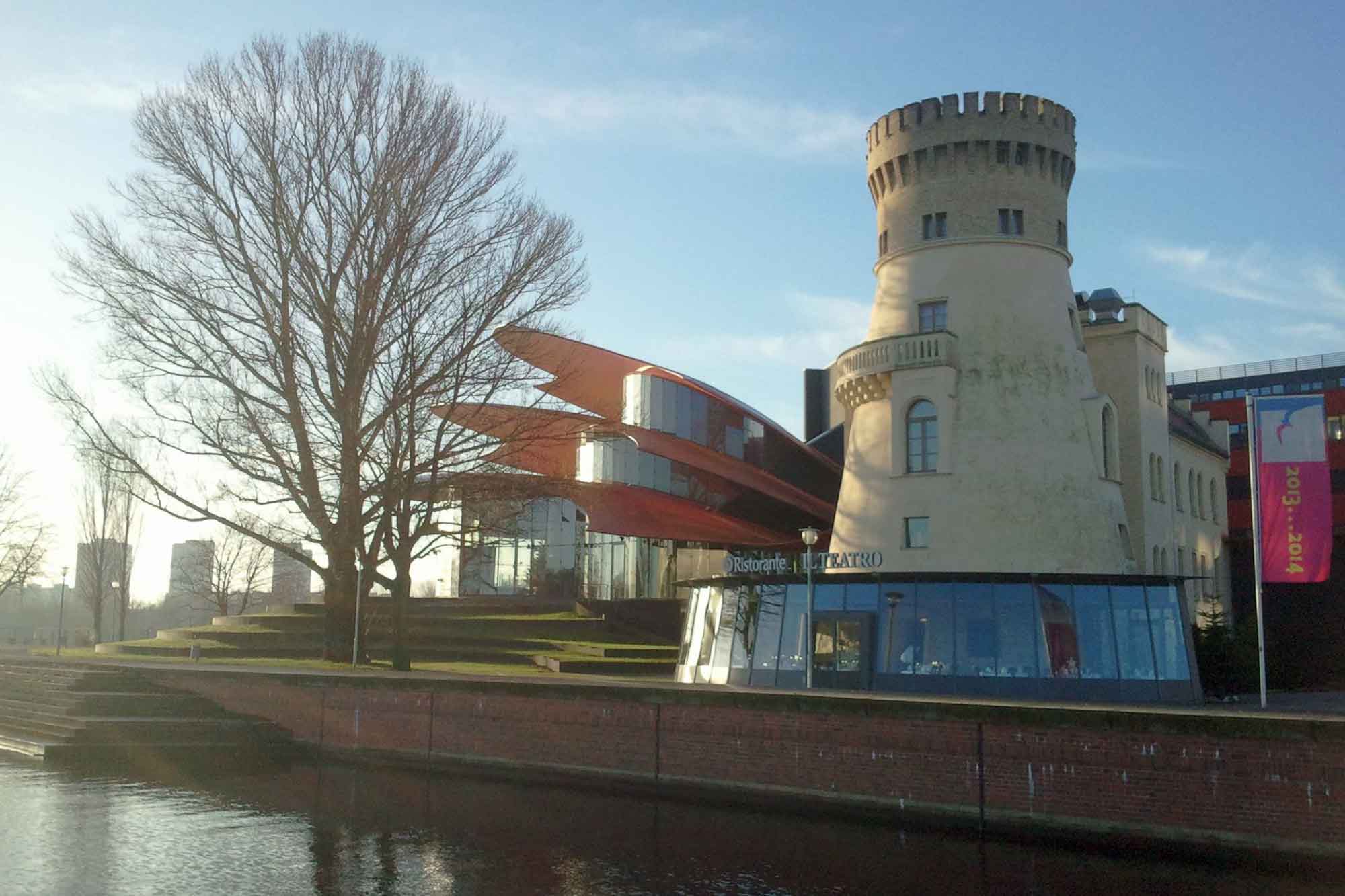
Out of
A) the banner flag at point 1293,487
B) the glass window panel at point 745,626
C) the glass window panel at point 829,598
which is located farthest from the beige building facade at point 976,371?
the banner flag at point 1293,487

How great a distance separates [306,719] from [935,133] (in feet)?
79.9

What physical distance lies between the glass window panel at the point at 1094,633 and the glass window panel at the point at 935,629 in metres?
3.13

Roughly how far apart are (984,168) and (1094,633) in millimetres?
14457

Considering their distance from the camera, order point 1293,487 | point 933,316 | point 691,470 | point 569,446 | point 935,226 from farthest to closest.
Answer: point 691,470 → point 569,446 → point 935,226 → point 933,316 → point 1293,487

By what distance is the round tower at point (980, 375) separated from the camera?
33.7m

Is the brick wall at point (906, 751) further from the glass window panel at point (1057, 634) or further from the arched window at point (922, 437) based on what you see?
Result: the arched window at point (922, 437)

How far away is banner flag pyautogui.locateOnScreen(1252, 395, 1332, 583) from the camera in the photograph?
74.1ft

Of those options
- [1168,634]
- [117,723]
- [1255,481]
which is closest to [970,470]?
[1168,634]

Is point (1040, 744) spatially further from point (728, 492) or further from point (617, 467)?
point (728, 492)

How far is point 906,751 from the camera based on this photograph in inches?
722

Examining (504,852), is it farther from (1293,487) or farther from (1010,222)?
(1010,222)

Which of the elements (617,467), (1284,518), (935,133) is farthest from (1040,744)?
(617,467)

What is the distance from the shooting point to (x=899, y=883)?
1402 centimetres

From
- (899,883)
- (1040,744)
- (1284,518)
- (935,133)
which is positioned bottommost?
(899,883)
